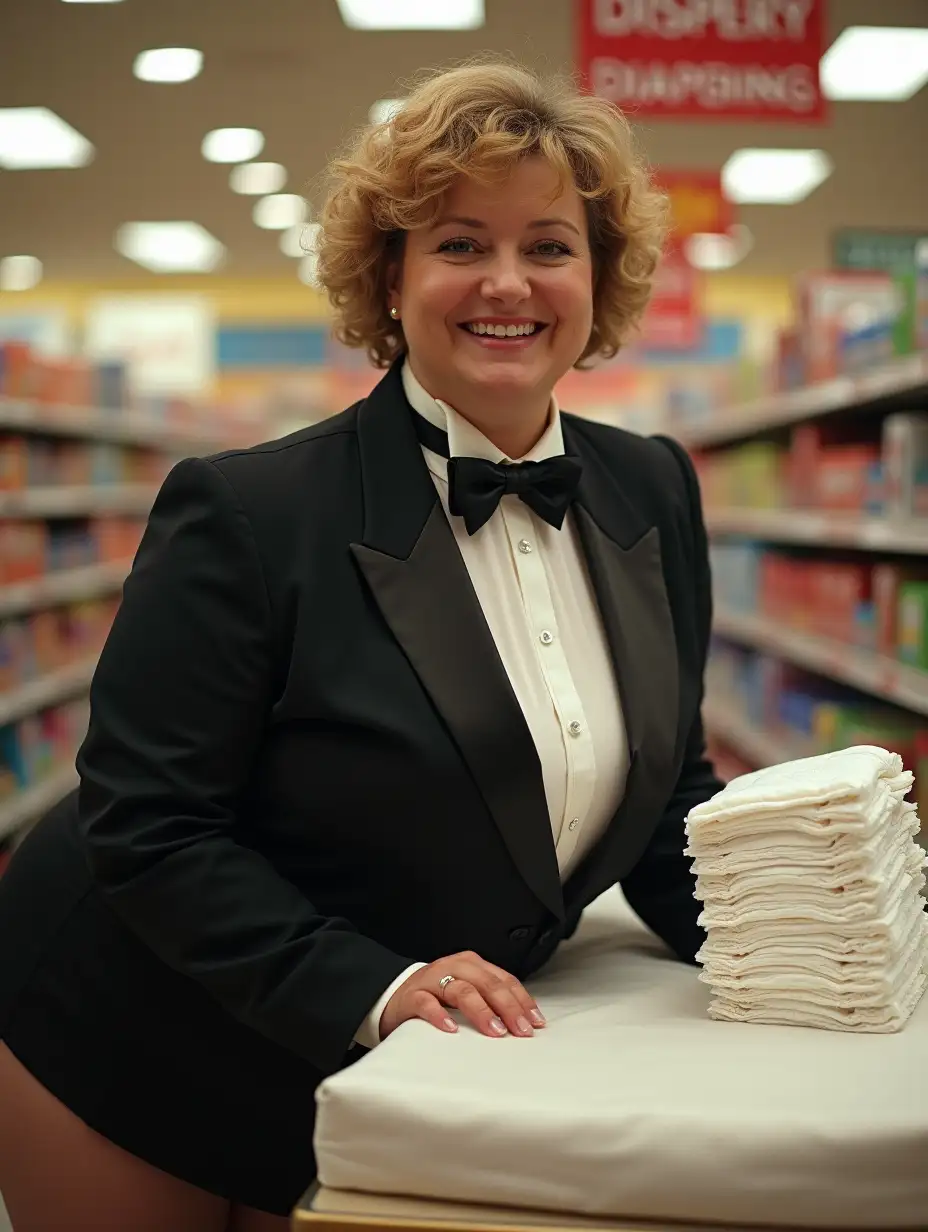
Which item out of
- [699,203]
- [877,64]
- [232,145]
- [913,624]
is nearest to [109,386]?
[232,145]

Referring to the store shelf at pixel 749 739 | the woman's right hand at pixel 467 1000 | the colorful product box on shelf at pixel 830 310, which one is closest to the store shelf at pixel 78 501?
the store shelf at pixel 749 739

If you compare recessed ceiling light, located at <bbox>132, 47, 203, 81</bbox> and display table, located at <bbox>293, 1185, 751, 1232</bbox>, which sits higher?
recessed ceiling light, located at <bbox>132, 47, 203, 81</bbox>

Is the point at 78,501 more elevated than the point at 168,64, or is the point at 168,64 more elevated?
the point at 168,64

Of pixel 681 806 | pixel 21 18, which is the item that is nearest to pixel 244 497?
pixel 681 806

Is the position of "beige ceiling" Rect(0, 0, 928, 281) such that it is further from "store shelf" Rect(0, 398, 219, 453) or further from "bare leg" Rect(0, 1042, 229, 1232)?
"bare leg" Rect(0, 1042, 229, 1232)

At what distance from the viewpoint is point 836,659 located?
14.7ft

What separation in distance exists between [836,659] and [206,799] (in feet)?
10.9

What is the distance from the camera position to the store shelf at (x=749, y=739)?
5320 mm

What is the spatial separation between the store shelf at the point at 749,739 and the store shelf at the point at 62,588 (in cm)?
298

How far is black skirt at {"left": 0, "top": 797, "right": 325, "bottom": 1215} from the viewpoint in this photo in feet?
5.26

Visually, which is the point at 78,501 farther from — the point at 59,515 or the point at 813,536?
the point at 813,536

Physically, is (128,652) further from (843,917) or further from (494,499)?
(843,917)

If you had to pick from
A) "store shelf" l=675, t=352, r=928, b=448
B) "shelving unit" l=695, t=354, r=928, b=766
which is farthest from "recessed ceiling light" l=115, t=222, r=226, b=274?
"store shelf" l=675, t=352, r=928, b=448

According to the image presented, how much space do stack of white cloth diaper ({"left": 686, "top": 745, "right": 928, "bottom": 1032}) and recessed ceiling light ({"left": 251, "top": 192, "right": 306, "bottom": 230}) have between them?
34.7 feet
